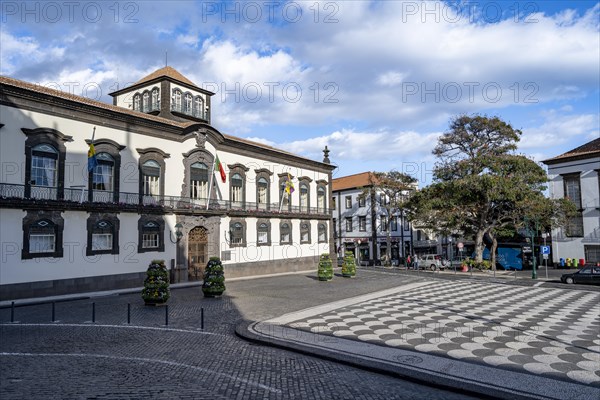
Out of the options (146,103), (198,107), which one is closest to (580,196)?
(198,107)

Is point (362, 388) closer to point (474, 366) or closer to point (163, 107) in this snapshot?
point (474, 366)

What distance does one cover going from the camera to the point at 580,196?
38.8m

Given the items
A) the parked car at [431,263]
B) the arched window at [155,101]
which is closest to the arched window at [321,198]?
the parked car at [431,263]

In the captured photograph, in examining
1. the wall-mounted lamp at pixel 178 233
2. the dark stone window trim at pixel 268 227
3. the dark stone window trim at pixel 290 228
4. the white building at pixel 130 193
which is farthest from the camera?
the dark stone window trim at pixel 290 228

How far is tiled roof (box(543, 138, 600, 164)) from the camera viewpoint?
38.2 meters

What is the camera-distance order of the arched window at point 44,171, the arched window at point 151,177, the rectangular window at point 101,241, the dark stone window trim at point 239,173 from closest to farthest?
the arched window at point 44,171 < the rectangular window at point 101,241 < the arched window at point 151,177 < the dark stone window trim at point 239,173

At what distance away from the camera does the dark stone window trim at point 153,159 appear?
27.0 m

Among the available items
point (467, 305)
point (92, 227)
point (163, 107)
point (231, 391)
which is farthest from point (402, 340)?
point (163, 107)

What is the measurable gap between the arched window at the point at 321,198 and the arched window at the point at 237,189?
437 inches

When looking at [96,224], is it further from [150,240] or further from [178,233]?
[178,233]

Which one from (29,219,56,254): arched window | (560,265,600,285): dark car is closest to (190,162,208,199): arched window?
(29,219,56,254): arched window

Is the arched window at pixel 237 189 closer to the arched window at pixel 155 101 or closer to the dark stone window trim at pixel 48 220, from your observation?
the arched window at pixel 155 101

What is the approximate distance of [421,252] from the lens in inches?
2239

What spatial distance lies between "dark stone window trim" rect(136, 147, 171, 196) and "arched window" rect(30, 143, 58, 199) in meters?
5.14
